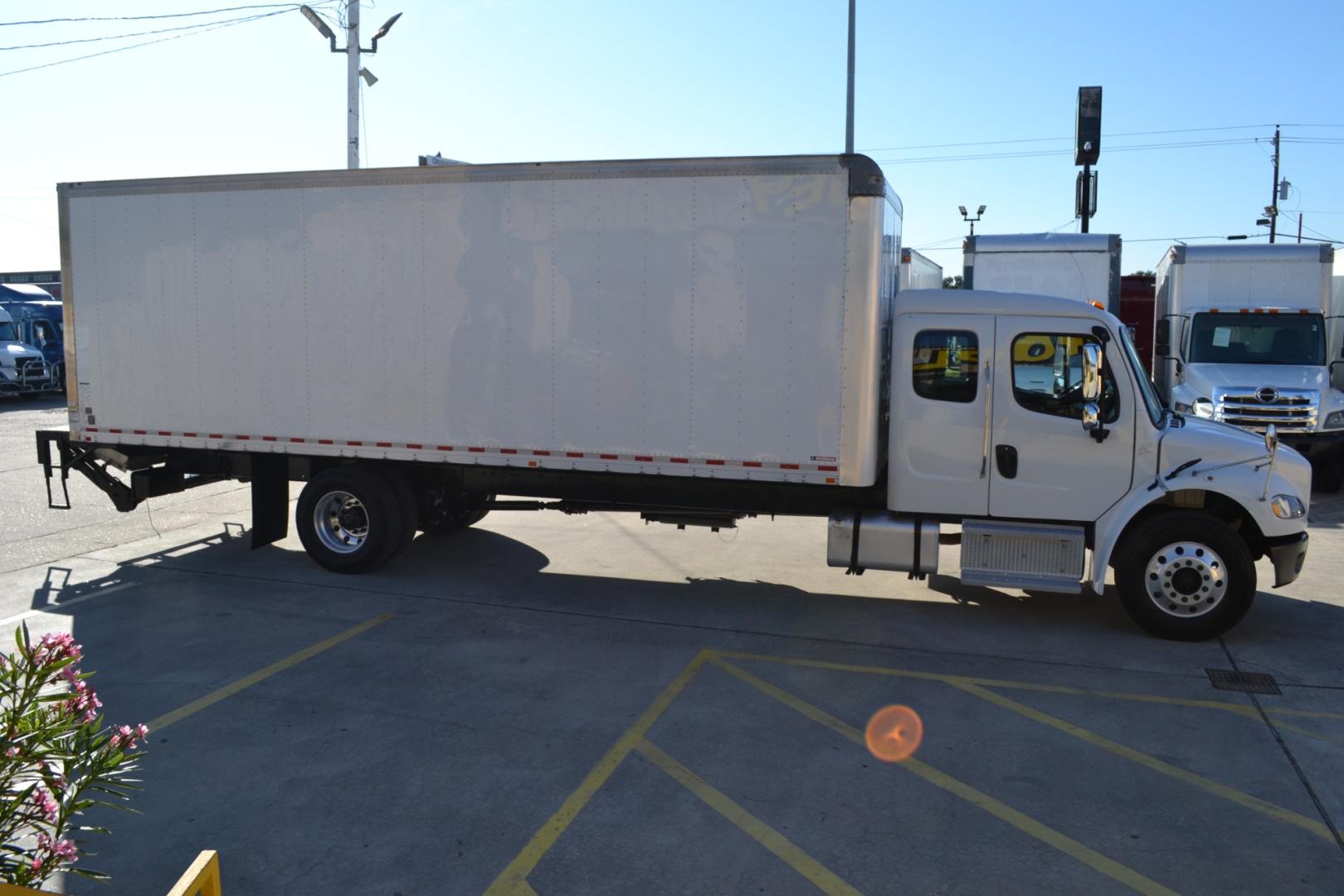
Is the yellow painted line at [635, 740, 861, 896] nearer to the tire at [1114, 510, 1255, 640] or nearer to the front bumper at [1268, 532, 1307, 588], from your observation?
the tire at [1114, 510, 1255, 640]

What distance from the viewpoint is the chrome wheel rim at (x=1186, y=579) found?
7.63m

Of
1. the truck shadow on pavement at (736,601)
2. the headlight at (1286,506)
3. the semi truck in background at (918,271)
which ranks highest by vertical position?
the semi truck in background at (918,271)

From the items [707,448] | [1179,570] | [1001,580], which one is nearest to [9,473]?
[707,448]

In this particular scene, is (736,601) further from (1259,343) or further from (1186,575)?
(1259,343)

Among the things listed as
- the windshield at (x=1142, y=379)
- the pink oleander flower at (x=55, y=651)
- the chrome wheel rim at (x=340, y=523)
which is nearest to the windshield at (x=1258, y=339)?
the windshield at (x=1142, y=379)

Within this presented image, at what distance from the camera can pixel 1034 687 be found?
6.86 meters

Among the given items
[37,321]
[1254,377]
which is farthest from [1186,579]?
[37,321]

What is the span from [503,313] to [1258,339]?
11.9 meters

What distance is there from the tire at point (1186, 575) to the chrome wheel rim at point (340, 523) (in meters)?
6.57

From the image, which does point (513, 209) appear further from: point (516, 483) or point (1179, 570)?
point (1179, 570)

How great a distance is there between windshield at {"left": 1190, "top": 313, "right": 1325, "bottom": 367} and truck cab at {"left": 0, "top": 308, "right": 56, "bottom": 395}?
28942mm

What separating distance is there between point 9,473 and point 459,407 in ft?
34.9

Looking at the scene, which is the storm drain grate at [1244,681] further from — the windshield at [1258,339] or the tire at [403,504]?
the windshield at [1258,339]

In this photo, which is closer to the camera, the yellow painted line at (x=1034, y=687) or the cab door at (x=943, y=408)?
the yellow painted line at (x=1034, y=687)
